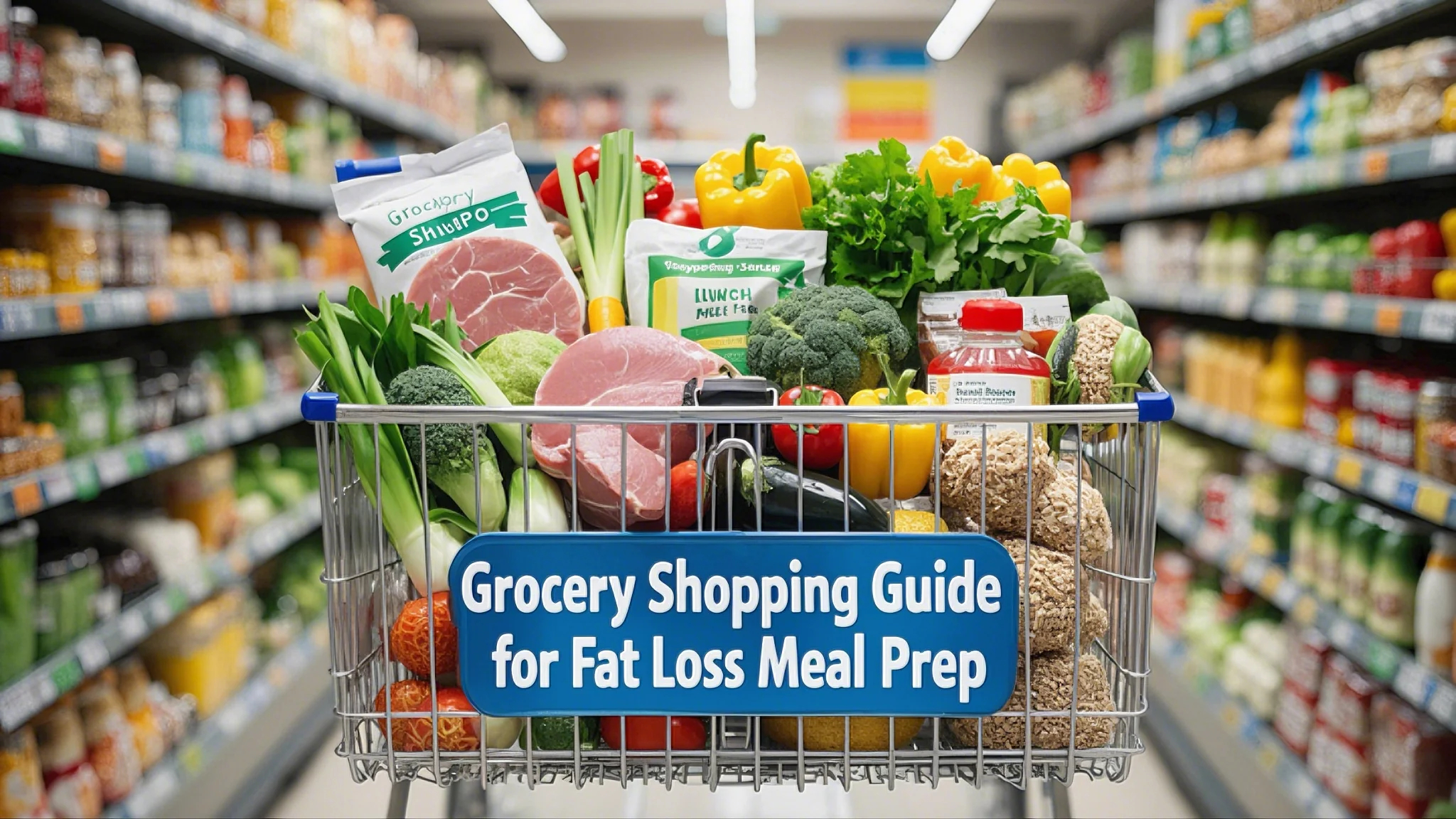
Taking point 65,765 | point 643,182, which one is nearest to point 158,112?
point 65,765

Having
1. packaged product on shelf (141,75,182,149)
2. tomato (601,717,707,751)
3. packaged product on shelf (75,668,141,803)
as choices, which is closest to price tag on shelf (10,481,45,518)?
packaged product on shelf (75,668,141,803)

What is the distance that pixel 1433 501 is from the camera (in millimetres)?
2238

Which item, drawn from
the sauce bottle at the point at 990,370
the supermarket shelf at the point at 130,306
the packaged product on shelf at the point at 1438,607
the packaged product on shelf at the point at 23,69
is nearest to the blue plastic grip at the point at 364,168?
the supermarket shelf at the point at 130,306

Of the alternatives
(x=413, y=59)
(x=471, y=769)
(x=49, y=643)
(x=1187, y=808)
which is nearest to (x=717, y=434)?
(x=471, y=769)

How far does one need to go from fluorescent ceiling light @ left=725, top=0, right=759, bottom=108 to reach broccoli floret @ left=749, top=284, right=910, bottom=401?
2.72 m

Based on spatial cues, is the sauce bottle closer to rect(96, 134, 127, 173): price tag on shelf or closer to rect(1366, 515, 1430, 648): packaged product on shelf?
rect(1366, 515, 1430, 648): packaged product on shelf

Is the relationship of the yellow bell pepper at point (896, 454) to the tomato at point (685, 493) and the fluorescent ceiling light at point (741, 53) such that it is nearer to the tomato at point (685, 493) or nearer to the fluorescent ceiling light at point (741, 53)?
the tomato at point (685, 493)

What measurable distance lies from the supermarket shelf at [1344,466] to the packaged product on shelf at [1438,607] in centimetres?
7

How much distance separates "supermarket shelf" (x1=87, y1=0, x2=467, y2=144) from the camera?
8.74 feet

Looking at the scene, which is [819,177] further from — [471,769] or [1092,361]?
[471,769]

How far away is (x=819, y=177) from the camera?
1425 millimetres

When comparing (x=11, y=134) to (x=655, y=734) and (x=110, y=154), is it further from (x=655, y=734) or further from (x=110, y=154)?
(x=655, y=734)

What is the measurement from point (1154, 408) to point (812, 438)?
28cm

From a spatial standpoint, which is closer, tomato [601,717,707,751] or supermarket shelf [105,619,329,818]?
tomato [601,717,707,751]
